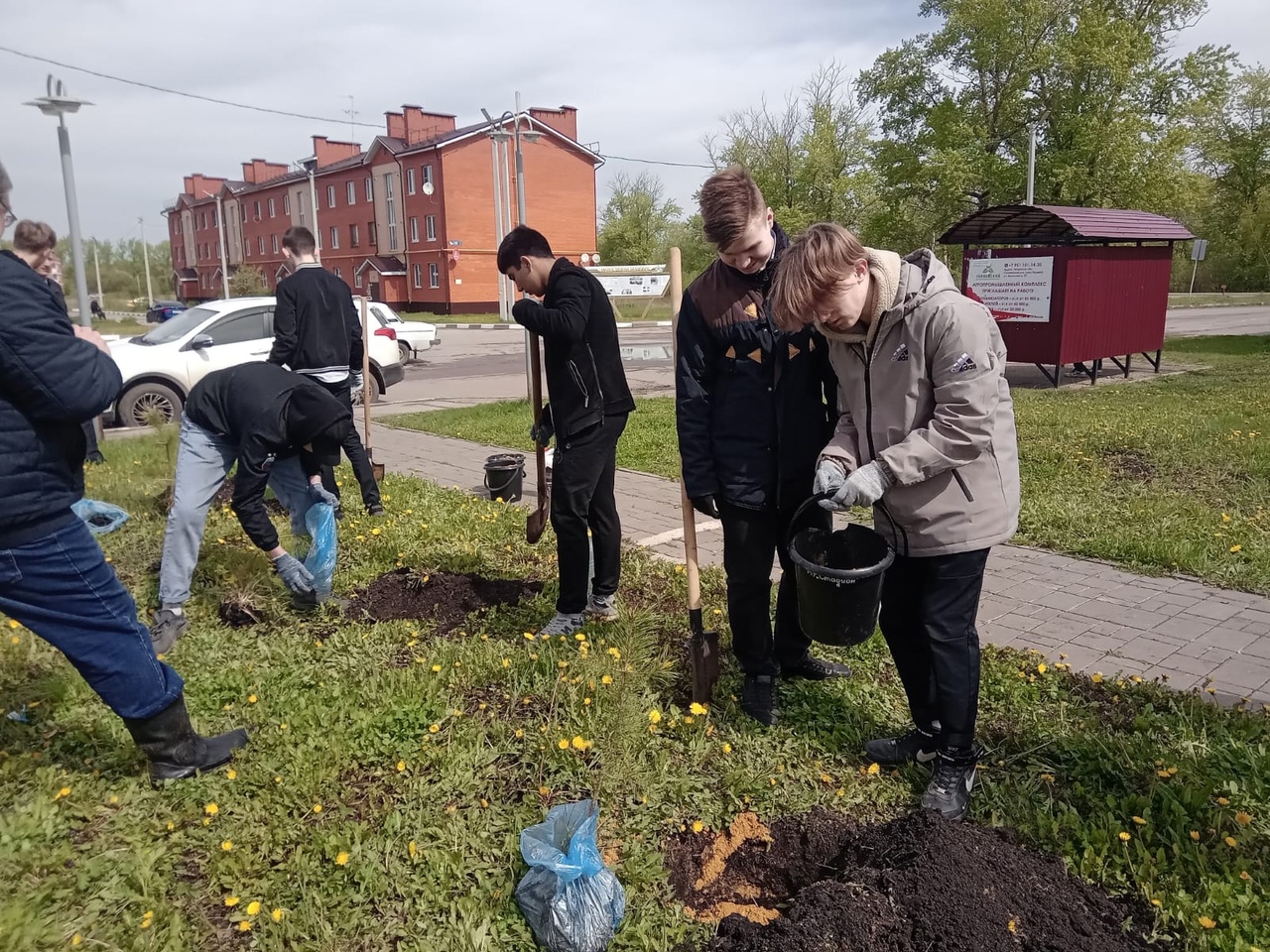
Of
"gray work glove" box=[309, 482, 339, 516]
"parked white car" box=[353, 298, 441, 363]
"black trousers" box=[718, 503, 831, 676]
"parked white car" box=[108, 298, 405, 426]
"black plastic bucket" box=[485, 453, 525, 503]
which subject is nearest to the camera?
"black trousers" box=[718, 503, 831, 676]

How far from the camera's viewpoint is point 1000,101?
2927cm

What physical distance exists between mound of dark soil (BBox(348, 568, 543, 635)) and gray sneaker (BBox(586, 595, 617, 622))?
0.44 metres

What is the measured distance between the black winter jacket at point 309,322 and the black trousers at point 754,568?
13.3 feet

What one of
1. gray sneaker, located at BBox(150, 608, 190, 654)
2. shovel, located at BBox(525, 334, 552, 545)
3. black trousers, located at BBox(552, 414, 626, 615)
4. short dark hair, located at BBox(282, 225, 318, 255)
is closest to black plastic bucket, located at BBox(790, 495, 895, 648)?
black trousers, located at BBox(552, 414, 626, 615)

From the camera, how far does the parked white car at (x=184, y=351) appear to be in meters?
11.5

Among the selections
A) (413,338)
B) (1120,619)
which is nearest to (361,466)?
(1120,619)

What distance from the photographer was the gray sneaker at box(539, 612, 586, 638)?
4.21 meters

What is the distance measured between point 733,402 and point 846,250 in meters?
0.78

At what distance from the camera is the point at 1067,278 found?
12492 mm

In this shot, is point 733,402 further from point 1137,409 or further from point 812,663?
point 1137,409

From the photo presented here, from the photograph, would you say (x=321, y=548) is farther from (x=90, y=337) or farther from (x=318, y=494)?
(x=90, y=337)

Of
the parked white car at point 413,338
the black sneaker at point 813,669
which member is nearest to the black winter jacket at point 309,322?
the black sneaker at point 813,669

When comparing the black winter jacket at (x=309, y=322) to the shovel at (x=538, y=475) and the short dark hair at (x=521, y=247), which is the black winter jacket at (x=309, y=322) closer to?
the shovel at (x=538, y=475)

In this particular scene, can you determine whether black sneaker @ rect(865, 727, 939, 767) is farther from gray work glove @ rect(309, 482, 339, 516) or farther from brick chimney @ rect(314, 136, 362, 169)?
brick chimney @ rect(314, 136, 362, 169)
